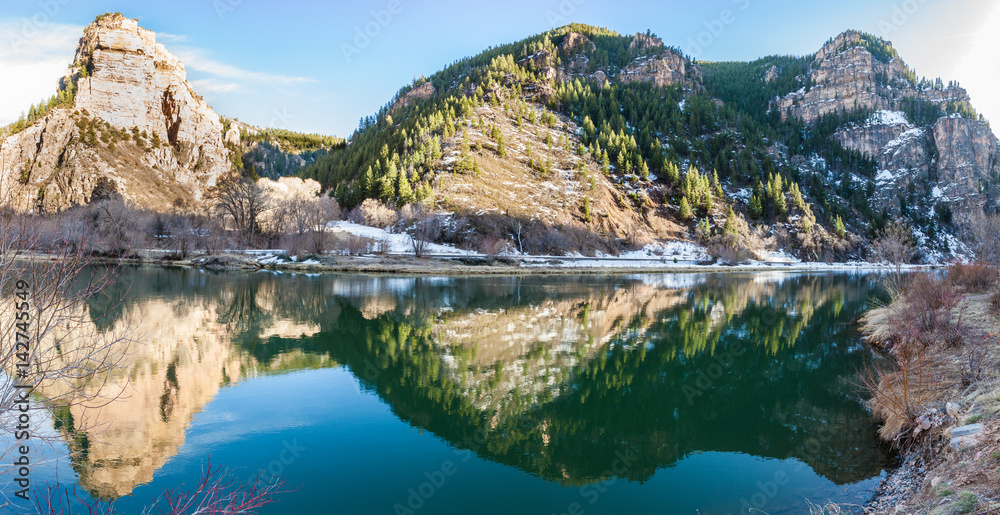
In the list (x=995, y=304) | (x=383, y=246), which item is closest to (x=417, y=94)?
(x=383, y=246)

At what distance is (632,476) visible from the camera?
977cm

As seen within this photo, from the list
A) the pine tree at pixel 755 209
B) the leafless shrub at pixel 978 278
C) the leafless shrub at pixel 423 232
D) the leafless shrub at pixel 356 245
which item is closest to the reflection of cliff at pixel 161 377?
the leafless shrub at pixel 356 245

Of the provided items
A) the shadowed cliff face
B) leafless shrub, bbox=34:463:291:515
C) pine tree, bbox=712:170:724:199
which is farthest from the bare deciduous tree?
pine tree, bbox=712:170:724:199

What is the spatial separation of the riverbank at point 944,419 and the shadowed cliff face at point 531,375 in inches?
35.1

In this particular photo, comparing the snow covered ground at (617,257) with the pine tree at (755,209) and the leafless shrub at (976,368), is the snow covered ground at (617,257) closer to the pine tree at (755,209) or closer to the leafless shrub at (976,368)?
the pine tree at (755,209)

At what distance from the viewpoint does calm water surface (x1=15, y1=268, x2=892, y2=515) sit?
8922 mm

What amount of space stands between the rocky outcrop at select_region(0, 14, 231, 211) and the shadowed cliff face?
79987 mm

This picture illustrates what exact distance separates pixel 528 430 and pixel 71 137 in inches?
4807

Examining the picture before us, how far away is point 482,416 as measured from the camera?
12484 mm

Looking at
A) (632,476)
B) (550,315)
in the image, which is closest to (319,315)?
(550,315)

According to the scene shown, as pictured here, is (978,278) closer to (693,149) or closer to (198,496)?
(198,496)

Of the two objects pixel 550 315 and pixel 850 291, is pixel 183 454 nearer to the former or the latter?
pixel 550 315

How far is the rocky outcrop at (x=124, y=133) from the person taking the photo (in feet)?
292

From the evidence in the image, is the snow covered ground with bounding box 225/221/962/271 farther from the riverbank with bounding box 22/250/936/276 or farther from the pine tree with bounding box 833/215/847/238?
the pine tree with bounding box 833/215/847/238
